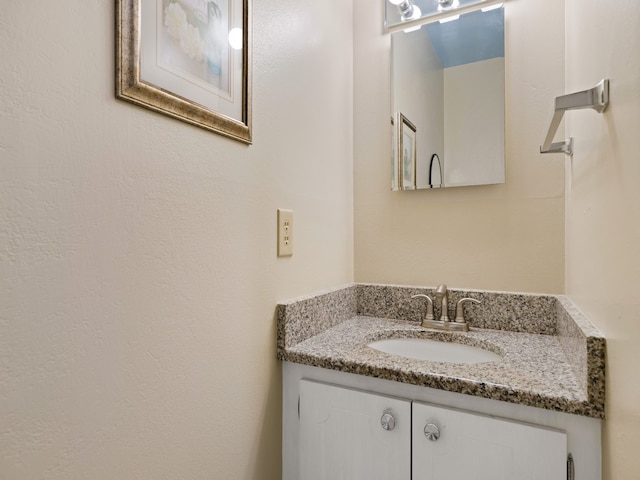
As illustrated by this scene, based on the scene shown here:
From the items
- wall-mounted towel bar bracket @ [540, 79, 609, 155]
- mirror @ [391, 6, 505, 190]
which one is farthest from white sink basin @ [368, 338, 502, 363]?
wall-mounted towel bar bracket @ [540, 79, 609, 155]

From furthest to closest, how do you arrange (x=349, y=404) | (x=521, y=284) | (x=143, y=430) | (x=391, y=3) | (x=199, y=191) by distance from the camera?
1. (x=391, y=3)
2. (x=521, y=284)
3. (x=349, y=404)
4. (x=199, y=191)
5. (x=143, y=430)

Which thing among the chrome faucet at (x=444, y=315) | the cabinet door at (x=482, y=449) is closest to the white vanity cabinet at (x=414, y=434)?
the cabinet door at (x=482, y=449)

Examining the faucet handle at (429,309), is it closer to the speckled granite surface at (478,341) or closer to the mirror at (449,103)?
the speckled granite surface at (478,341)

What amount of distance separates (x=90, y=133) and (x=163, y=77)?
19 centimetres

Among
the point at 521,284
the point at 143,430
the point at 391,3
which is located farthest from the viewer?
the point at 391,3

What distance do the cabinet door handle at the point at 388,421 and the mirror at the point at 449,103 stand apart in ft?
2.63

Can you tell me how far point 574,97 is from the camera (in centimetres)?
67

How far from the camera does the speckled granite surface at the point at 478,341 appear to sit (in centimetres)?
73

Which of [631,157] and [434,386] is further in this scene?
[434,386]

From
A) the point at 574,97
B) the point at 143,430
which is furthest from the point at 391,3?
the point at 143,430

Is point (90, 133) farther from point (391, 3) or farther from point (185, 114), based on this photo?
point (391, 3)

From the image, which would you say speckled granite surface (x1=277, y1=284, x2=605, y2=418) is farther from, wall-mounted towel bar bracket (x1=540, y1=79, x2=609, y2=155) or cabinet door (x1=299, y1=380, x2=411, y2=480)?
wall-mounted towel bar bracket (x1=540, y1=79, x2=609, y2=155)

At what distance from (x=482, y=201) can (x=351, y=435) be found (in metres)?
0.86

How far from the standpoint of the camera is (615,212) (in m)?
0.60
